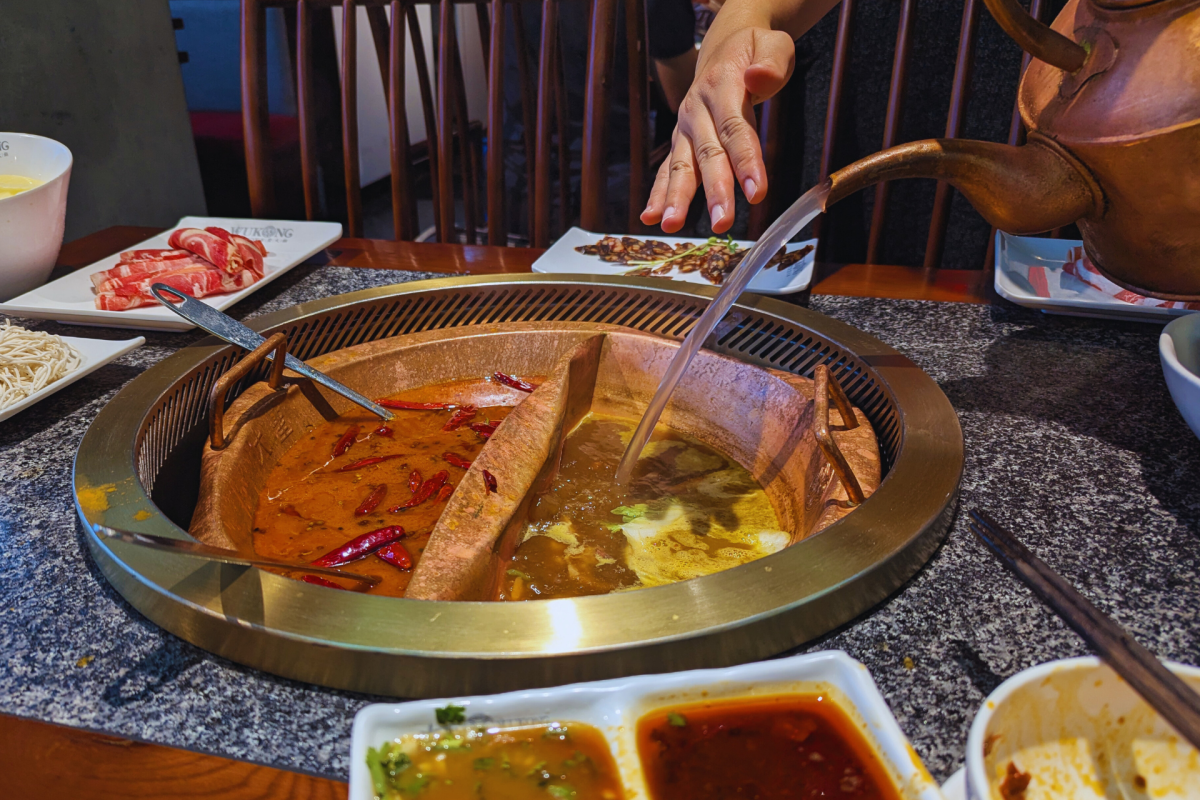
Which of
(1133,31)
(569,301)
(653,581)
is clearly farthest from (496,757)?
(569,301)

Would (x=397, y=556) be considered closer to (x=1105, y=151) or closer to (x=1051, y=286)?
(x=1105, y=151)

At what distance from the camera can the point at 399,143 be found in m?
3.50

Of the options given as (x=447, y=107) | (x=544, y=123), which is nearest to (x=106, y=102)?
(x=447, y=107)

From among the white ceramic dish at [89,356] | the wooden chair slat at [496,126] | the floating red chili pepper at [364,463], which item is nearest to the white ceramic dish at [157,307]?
the white ceramic dish at [89,356]

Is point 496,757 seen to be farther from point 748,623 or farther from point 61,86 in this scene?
point 61,86

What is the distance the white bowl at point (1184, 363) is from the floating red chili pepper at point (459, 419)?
131 cm

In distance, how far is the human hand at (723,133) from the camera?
1.41 meters

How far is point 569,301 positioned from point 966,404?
38.8 inches

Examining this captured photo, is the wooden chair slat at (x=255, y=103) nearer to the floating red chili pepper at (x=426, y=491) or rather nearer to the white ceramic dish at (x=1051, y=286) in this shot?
the floating red chili pepper at (x=426, y=491)

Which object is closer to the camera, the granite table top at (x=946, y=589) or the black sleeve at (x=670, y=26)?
the granite table top at (x=946, y=589)

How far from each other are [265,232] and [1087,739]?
8.87 feet

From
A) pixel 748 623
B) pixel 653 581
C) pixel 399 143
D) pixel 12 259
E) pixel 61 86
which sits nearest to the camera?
pixel 748 623

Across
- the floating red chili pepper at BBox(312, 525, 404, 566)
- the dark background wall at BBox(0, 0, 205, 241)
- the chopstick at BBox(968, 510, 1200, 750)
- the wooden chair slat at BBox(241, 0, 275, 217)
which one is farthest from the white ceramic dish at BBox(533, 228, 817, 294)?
the dark background wall at BBox(0, 0, 205, 241)

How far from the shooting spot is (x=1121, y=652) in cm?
72
